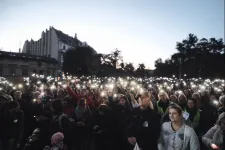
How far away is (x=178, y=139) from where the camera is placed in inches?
136

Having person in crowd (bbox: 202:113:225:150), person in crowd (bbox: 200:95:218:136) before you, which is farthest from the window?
person in crowd (bbox: 202:113:225:150)

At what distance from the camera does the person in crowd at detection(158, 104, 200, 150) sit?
3361 mm

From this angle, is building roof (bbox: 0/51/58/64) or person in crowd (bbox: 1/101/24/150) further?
building roof (bbox: 0/51/58/64)

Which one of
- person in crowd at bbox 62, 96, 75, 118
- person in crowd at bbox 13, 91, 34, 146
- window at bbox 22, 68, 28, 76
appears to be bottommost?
person in crowd at bbox 13, 91, 34, 146

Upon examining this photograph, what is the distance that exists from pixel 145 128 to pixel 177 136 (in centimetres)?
82

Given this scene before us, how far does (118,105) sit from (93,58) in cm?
4475

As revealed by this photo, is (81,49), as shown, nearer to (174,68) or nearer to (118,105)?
(174,68)

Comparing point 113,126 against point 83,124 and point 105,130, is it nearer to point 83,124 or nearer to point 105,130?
point 105,130

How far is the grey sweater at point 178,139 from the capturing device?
3344 millimetres

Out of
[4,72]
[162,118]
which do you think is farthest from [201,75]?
[162,118]

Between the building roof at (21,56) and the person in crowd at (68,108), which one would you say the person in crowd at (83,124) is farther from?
the building roof at (21,56)

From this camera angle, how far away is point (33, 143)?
3.83m

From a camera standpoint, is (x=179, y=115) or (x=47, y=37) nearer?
(x=179, y=115)

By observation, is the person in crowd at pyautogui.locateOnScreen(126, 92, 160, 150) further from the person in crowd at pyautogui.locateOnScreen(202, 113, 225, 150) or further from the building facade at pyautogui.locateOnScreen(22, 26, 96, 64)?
the building facade at pyautogui.locateOnScreen(22, 26, 96, 64)
